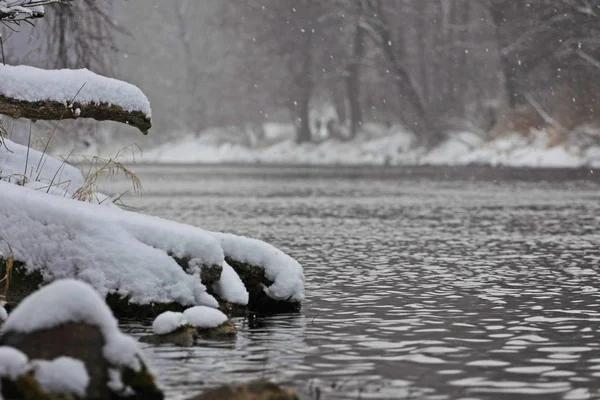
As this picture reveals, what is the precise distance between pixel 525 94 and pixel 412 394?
4846cm

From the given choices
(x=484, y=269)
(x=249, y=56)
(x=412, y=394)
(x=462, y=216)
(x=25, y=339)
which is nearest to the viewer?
(x=25, y=339)

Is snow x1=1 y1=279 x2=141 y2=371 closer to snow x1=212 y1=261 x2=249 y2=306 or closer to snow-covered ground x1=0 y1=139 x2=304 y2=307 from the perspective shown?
snow-covered ground x1=0 y1=139 x2=304 y2=307

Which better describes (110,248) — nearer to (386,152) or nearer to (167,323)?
(167,323)

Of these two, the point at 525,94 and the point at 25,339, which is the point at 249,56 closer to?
the point at 525,94

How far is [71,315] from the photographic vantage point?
302 inches

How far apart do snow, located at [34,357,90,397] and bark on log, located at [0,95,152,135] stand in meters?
6.13

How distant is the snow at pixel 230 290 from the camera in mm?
12727

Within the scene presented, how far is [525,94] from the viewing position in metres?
55.5

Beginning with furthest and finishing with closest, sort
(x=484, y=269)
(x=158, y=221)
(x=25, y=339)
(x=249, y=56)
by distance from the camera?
(x=249, y=56) → (x=484, y=269) → (x=158, y=221) → (x=25, y=339)

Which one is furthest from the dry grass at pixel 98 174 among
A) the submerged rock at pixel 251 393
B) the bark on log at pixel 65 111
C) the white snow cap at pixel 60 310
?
the submerged rock at pixel 251 393

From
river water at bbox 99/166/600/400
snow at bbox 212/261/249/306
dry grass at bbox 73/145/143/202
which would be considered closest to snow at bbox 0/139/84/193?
dry grass at bbox 73/145/143/202

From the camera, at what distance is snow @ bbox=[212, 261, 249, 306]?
12727 millimetres

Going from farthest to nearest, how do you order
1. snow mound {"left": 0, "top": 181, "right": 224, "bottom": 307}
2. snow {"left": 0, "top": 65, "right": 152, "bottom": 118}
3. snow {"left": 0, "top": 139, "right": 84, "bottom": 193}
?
snow {"left": 0, "top": 139, "right": 84, "bottom": 193}, snow {"left": 0, "top": 65, "right": 152, "bottom": 118}, snow mound {"left": 0, "top": 181, "right": 224, "bottom": 307}

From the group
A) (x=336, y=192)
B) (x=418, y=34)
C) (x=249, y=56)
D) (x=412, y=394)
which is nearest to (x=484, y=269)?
(x=412, y=394)
